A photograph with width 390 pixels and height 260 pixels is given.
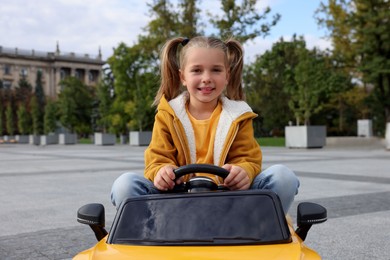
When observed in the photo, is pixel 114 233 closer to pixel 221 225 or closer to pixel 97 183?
pixel 221 225

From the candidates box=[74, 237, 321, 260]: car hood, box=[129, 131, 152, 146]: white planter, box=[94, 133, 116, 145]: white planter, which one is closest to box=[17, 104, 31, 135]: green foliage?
box=[94, 133, 116, 145]: white planter

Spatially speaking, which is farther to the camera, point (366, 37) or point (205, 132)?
point (366, 37)

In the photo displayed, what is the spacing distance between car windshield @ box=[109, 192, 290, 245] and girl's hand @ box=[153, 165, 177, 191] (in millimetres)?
212

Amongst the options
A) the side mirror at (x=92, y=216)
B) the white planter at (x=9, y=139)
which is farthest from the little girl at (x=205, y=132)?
the white planter at (x=9, y=139)

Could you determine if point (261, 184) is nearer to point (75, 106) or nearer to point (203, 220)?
point (203, 220)

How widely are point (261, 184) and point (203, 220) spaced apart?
0.71m

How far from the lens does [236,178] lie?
261 cm

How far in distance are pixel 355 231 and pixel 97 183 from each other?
603 cm

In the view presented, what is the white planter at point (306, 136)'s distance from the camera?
84.7 ft

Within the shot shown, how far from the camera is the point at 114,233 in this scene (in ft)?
7.51

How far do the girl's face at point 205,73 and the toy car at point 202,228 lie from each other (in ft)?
2.85

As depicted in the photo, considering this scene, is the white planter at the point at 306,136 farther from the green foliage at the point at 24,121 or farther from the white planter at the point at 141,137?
the green foliage at the point at 24,121

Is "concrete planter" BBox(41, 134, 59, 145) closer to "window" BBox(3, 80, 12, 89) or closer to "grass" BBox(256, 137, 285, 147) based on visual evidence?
"grass" BBox(256, 137, 285, 147)

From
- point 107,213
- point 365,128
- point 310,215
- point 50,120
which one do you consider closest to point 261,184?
point 310,215
